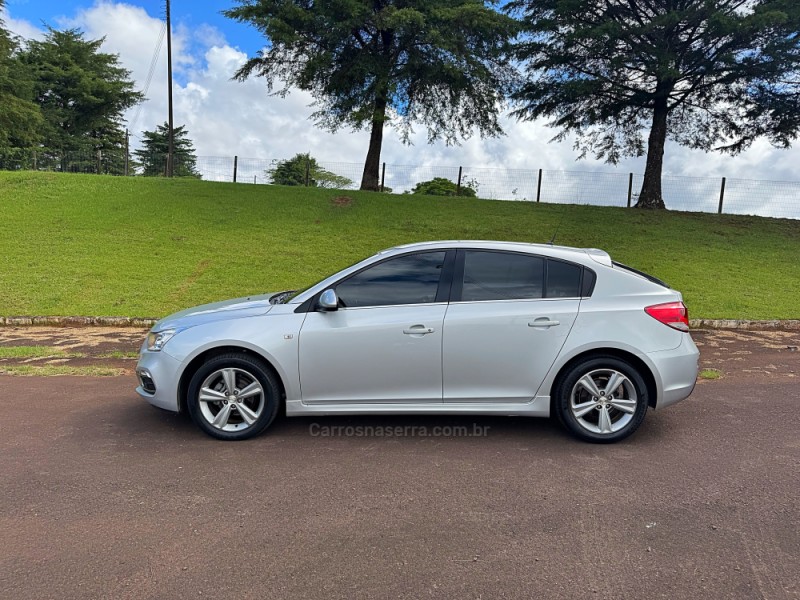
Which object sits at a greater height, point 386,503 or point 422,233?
point 422,233

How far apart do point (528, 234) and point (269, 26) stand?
1176 centimetres

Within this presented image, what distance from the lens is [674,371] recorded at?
13.5 feet

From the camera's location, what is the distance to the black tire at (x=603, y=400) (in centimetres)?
410

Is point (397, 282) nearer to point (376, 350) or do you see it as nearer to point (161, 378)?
point (376, 350)

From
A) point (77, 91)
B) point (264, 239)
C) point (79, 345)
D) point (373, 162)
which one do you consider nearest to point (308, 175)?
point (373, 162)

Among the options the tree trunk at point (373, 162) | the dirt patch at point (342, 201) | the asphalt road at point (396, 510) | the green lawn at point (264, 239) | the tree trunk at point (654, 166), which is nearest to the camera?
the asphalt road at point (396, 510)

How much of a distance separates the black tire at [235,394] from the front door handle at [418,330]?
1118 mm

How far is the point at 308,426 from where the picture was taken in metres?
4.48

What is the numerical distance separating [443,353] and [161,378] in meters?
2.23

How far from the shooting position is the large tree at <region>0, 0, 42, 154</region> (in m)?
30.8

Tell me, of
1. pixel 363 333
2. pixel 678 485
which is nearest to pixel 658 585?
pixel 678 485

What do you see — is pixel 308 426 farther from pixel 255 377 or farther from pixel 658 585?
pixel 658 585

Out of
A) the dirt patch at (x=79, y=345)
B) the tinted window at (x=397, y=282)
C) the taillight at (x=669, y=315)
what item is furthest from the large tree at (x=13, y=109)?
the taillight at (x=669, y=315)

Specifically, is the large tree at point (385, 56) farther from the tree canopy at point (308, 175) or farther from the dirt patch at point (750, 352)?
the dirt patch at point (750, 352)
